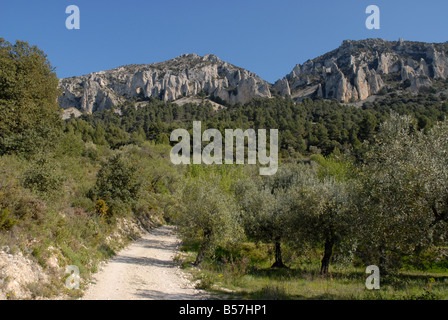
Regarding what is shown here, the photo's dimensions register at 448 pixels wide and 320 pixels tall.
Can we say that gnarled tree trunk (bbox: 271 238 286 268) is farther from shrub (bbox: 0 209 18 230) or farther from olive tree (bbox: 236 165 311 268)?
shrub (bbox: 0 209 18 230)

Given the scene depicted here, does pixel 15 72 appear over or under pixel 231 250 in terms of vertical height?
over

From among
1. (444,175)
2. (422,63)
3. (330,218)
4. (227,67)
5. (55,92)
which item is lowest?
(330,218)

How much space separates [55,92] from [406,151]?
29649 millimetres

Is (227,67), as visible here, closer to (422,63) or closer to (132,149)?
(422,63)

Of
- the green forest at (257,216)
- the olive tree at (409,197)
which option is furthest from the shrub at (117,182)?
the olive tree at (409,197)

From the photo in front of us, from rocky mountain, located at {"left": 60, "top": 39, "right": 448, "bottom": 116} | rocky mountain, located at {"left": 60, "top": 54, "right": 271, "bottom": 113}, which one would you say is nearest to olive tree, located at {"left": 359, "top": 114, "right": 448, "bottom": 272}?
rocky mountain, located at {"left": 60, "top": 39, "right": 448, "bottom": 116}

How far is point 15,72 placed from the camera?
75.6 feet

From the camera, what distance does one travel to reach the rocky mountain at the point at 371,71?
147m

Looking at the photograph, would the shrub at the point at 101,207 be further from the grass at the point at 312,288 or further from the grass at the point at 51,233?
the grass at the point at 312,288

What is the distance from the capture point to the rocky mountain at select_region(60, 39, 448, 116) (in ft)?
487

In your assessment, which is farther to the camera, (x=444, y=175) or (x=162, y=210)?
(x=162, y=210)
